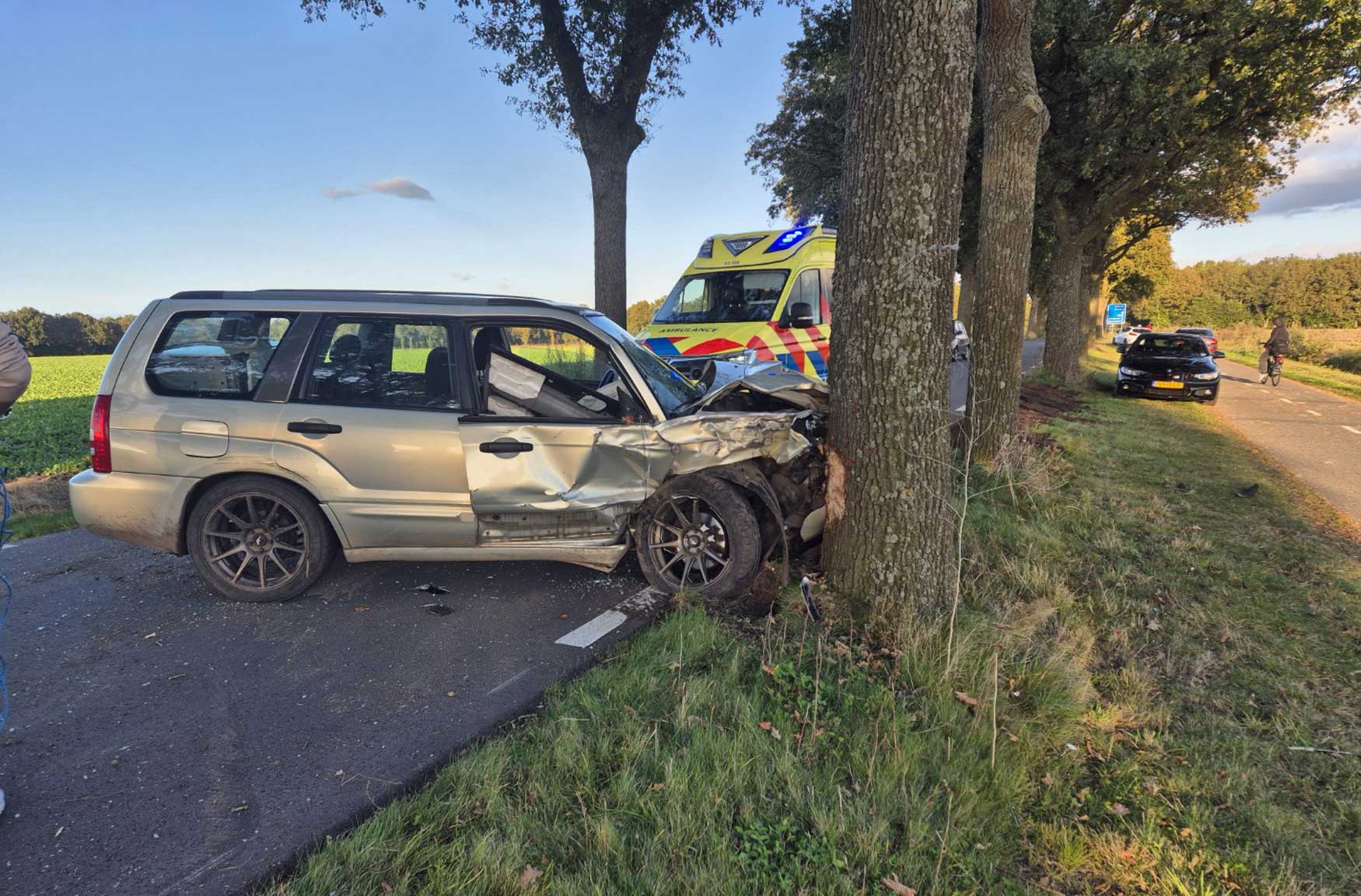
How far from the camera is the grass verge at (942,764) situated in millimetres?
2074

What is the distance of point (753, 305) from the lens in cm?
876

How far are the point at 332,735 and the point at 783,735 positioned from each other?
189 centimetres

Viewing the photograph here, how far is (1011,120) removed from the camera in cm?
698

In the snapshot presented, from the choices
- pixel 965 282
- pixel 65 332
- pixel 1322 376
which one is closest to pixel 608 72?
pixel 965 282

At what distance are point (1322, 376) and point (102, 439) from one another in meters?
30.1

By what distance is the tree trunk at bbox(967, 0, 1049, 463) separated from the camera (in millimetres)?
6984

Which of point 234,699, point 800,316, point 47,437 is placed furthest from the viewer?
point 47,437

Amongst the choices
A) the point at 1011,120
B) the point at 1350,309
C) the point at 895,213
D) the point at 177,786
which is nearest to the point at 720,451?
the point at 895,213

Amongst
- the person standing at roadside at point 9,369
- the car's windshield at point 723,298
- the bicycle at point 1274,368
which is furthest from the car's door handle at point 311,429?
the bicycle at point 1274,368

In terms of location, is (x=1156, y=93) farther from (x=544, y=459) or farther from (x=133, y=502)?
(x=133, y=502)

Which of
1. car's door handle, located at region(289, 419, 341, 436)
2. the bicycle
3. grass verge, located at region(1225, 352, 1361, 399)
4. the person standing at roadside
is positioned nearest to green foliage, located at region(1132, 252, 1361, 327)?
grass verge, located at region(1225, 352, 1361, 399)

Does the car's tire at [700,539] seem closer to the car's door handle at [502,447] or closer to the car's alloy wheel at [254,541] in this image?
the car's door handle at [502,447]

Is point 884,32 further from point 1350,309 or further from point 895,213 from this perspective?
point 1350,309

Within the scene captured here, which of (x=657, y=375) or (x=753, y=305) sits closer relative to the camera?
(x=657, y=375)
